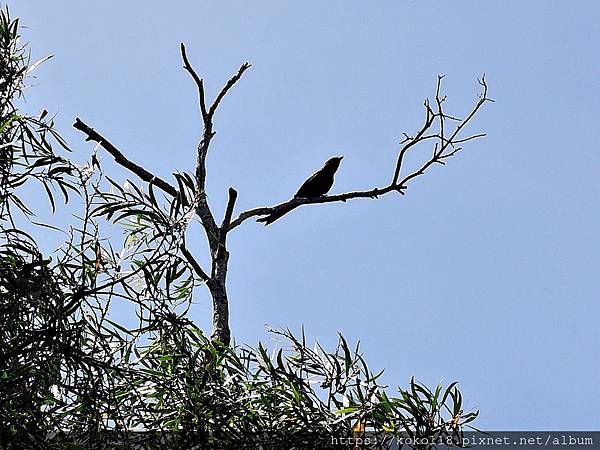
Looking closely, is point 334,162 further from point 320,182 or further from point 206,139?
point 206,139

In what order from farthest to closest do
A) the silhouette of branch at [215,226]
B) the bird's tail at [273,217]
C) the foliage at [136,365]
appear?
the bird's tail at [273,217] → the silhouette of branch at [215,226] → the foliage at [136,365]

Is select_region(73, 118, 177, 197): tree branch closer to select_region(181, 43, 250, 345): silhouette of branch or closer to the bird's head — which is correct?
select_region(181, 43, 250, 345): silhouette of branch

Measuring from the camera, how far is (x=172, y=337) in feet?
6.72

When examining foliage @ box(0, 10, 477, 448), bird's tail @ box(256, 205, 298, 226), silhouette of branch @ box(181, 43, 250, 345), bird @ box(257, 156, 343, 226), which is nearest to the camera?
foliage @ box(0, 10, 477, 448)

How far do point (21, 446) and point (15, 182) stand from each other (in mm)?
580

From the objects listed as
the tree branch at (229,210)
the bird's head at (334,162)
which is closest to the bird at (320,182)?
the bird's head at (334,162)

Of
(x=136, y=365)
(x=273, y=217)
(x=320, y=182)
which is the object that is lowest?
(x=136, y=365)

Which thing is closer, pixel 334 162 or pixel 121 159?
pixel 121 159

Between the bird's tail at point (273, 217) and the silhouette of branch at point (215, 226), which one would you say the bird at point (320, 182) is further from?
the silhouette of branch at point (215, 226)

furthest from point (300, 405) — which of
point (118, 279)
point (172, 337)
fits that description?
point (118, 279)

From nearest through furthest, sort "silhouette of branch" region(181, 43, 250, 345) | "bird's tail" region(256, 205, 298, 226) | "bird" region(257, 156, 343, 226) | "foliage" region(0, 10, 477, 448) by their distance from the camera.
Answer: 1. "foliage" region(0, 10, 477, 448)
2. "silhouette of branch" region(181, 43, 250, 345)
3. "bird's tail" region(256, 205, 298, 226)
4. "bird" region(257, 156, 343, 226)

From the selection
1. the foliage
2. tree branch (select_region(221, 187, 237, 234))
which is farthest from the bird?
the foliage

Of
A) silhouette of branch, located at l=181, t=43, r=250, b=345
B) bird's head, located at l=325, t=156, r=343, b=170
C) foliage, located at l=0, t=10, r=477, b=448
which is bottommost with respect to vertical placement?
foliage, located at l=0, t=10, r=477, b=448

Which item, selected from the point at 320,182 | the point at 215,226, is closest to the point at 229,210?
the point at 215,226
